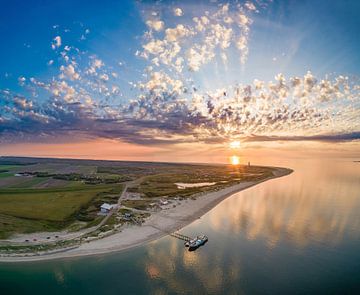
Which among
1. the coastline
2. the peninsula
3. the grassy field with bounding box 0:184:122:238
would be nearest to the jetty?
the coastline

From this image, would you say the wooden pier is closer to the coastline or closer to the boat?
the coastline

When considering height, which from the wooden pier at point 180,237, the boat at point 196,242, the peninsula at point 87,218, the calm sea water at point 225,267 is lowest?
the calm sea water at point 225,267

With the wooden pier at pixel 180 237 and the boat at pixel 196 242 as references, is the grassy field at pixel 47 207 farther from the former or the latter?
the boat at pixel 196 242

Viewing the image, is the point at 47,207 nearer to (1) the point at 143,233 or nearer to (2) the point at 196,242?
(1) the point at 143,233

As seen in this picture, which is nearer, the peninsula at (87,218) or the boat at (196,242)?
the peninsula at (87,218)

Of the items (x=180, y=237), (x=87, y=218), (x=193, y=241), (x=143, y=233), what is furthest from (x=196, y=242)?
(x=87, y=218)

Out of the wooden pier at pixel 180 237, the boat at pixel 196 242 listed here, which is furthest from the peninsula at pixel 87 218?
the boat at pixel 196 242
